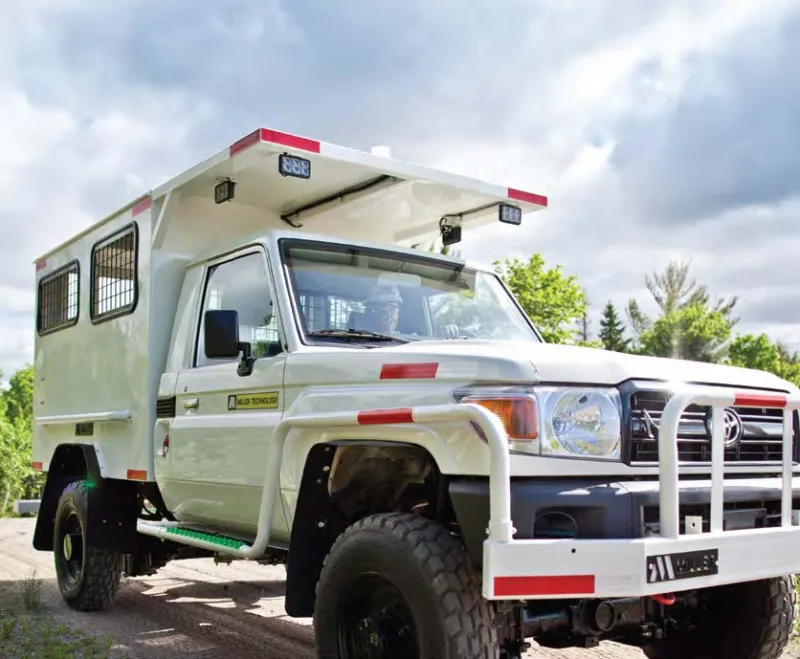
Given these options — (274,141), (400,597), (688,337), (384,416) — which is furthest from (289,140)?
(688,337)

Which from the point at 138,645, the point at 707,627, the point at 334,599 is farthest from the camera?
the point at 138,645

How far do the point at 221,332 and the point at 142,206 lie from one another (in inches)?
81.8

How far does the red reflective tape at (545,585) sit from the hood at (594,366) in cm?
74

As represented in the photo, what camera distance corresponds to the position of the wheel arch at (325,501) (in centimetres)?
404

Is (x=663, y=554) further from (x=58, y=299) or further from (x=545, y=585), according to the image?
(x=58, y=299)

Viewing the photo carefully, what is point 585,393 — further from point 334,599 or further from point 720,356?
point 720,356

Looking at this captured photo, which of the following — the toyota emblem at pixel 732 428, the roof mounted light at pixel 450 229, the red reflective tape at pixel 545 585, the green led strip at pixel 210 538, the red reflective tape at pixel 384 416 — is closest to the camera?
the red reflective tape at pixel 545 585

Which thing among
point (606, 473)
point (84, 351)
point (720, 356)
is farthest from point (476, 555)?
point (720, 356)

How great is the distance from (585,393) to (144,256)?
3.57m

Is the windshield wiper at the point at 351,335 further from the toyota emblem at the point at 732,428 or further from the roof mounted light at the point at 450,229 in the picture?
the roof mounted light at the point at 450,229

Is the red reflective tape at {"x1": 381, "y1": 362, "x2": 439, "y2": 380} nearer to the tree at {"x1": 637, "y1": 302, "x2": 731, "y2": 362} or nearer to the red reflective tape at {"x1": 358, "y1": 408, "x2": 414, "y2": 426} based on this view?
the red reflective tape at {"x1": 358, "y1": 408, "x2": 414, "y2": 426}

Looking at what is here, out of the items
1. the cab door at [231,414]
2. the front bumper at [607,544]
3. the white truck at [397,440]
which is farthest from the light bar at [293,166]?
the front bumper at [607,544]

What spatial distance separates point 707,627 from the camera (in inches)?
175

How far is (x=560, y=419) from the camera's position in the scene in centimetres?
337
